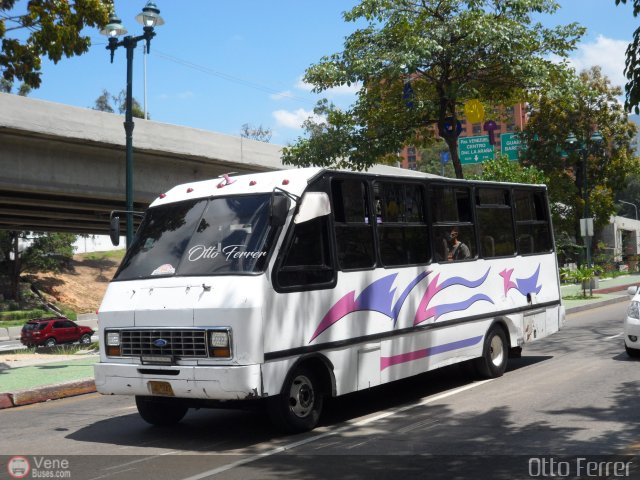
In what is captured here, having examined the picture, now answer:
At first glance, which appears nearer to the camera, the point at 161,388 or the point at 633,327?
the point at 161,388

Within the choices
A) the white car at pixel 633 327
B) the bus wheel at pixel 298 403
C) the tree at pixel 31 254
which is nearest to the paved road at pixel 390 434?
the bus wheel at pixel 298 403

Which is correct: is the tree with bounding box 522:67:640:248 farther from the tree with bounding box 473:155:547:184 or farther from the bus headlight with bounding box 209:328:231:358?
the bus headlight with bounding box 209:328:231:358

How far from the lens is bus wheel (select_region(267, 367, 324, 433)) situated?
800 cm

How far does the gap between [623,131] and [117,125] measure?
117 ft

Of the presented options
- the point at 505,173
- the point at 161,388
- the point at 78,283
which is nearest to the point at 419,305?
the point at 161,388

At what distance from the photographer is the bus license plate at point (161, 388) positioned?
791cm

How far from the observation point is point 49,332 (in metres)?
36.0

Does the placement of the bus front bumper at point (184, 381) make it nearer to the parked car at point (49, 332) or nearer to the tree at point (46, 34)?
the tree at point (46, 34)

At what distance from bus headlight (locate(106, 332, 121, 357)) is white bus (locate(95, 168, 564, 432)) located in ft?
0.05

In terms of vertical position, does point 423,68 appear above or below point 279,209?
above

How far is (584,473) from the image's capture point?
6285 mm

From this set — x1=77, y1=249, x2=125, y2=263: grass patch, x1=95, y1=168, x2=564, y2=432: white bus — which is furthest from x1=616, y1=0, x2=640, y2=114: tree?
x1=77, y1=249, x2=125, y2=263: grass patch

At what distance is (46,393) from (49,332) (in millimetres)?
25204

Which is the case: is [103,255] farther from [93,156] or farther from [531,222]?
[531,222]
